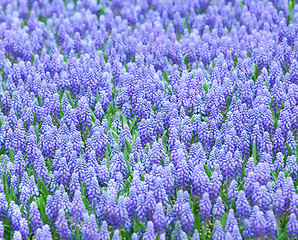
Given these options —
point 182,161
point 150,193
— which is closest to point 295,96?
point 182,161

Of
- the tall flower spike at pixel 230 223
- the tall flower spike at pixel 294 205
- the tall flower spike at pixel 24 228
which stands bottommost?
the tall flower spike at pixel 230 223

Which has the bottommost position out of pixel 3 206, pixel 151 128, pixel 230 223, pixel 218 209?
pixel 230 223

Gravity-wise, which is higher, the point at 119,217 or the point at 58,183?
the point at 58,183

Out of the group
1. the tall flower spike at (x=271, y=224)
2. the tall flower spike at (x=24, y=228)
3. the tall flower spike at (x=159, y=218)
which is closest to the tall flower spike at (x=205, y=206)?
the tall flower spike at (x=159, y=218)

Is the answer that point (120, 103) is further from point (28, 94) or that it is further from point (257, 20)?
point (257, 20)

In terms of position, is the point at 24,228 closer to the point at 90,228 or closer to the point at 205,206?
the point at 90,228

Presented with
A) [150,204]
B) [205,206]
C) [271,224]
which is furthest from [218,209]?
[150,204]

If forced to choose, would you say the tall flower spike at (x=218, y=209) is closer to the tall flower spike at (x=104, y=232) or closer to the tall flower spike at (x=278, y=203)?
the tall flower spike at (x=278, y=203)

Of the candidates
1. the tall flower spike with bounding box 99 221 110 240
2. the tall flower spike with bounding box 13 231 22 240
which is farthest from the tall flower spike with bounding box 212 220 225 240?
the tall flower spike with bounding box 13 231 22 240

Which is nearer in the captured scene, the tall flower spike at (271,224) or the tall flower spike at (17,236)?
the tall flower spike at (17,236)
